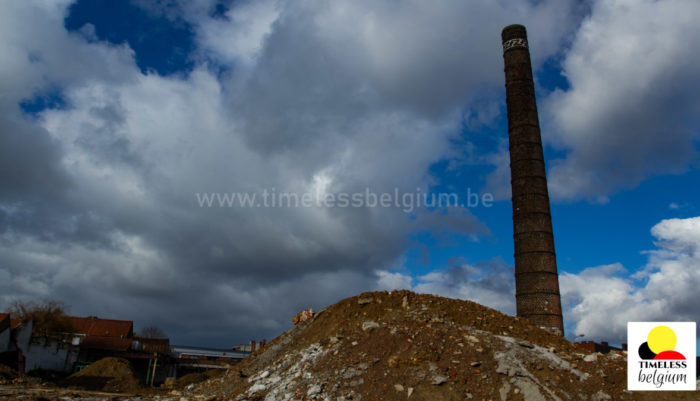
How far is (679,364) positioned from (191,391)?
44.8 feet

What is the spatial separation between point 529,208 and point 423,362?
1219cm

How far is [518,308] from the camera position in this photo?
66.8 feet

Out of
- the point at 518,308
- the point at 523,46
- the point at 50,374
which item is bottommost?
the point at 50,374

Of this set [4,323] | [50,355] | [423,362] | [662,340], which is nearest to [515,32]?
[662,340]

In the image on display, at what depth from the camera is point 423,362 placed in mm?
10945

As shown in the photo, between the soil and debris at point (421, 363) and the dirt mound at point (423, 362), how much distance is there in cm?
2

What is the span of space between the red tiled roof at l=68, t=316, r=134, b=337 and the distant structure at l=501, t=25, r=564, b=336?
38385 mm

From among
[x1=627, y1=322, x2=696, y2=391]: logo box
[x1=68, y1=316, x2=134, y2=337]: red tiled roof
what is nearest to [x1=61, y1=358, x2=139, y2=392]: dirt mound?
[x1=68, y1=316, x2=134, y2=337]: red tiled roof

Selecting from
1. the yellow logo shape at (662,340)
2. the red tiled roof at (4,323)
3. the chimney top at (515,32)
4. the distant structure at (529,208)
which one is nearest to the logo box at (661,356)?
the yellow logo shape at (662,340)

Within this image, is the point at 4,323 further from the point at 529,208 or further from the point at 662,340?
the point at 662,340

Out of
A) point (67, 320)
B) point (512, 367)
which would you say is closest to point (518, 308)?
point (512, 367)

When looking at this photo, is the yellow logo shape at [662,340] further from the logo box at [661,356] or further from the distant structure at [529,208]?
the distant structure at [529,208]

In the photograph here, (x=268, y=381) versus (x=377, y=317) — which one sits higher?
(x=377, y=317)

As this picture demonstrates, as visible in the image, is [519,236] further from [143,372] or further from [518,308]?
[143,372]
